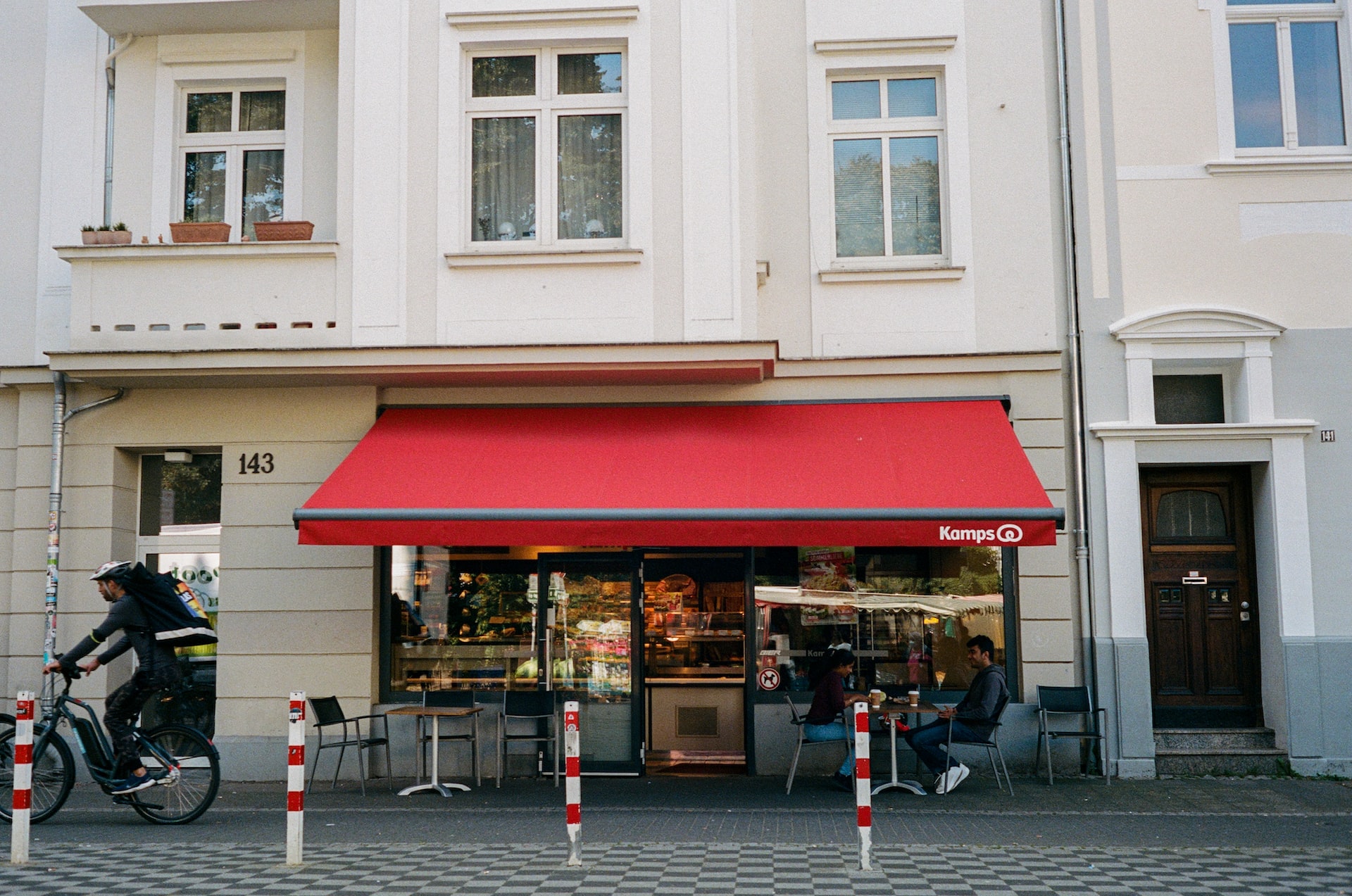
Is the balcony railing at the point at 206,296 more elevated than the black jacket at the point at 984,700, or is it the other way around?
the balcony railing at the point at 206,296

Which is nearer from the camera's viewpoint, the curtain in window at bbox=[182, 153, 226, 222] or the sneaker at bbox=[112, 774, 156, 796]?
the sneaker at bbox=[112, 774, 156, 796]

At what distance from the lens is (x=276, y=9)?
11.5 metres

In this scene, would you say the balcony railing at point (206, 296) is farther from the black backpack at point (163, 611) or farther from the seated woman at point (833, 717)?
the seated woman at point (833, 717)

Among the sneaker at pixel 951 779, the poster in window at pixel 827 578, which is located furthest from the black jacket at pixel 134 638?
the sneaker at pixel 951 779

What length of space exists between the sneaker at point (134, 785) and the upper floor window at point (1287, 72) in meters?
11.0

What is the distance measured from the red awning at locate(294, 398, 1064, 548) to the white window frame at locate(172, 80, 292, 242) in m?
2.85

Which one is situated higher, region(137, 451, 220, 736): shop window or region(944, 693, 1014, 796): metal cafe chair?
region(137, 451, 220, 736): shop window

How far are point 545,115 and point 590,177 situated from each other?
2.38 ft

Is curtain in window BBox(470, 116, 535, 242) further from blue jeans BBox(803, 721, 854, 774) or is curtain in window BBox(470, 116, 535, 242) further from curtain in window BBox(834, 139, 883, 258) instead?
blue jeans BBox(803, 721, 854, 774)

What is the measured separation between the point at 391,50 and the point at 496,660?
5831mm

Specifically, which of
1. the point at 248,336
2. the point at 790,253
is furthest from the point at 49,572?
the point at 790,253

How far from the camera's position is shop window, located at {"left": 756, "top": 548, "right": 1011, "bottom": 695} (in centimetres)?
1135

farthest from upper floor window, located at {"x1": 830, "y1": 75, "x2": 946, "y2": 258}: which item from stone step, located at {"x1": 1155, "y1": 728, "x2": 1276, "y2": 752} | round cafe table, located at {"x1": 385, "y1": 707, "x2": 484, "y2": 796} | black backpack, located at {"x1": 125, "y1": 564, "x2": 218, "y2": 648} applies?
black backpack, located at {"x1": 125, "y1": 564, "x2": 218, "y2": 648}

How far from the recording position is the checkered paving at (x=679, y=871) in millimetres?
6855
